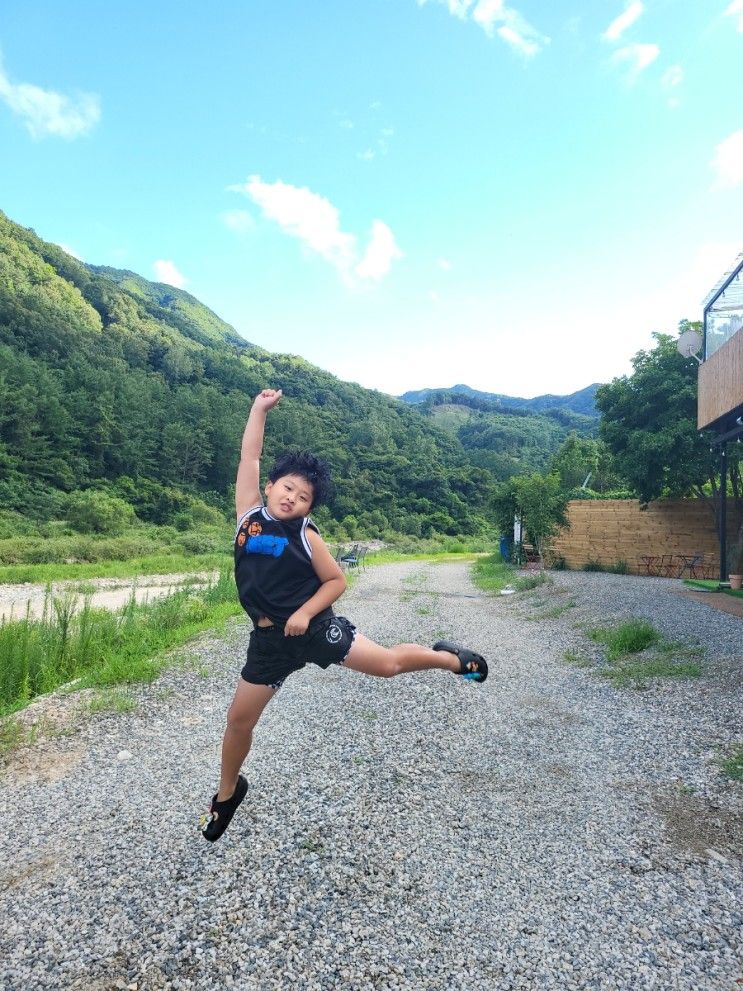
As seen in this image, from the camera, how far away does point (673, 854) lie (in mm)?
2701

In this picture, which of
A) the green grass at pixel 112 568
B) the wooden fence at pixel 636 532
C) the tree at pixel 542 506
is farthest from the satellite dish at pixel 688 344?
the green grass at pixel 112 568

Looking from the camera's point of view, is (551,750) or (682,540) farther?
(682,540)

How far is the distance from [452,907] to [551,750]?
195 centimetres

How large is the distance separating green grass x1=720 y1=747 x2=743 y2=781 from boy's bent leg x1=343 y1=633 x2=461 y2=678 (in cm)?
220

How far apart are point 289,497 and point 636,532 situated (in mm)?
18887

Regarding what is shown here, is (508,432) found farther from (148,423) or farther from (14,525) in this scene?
(14,525)

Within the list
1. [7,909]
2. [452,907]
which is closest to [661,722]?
[452,907]

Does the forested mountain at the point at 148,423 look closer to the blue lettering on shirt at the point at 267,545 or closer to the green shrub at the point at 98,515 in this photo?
the green shrub at the point at 98,515

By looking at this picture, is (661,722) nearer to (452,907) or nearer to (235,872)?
(452,907)

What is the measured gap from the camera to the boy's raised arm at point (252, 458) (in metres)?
2.25

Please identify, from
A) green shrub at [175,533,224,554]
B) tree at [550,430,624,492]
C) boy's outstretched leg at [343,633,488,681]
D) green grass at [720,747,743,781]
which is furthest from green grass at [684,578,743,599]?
tree at [550,430,624,492]

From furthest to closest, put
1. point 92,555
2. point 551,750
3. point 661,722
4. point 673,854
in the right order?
1. point 92,555
2. point 661,722
3. point 551,750
4. point 673,854

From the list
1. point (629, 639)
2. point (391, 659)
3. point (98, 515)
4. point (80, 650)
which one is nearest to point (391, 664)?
point (391, 659)

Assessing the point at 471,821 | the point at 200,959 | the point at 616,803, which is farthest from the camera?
the point at 616,803
